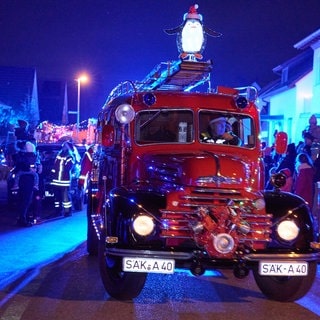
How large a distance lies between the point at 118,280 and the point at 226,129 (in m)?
2.46

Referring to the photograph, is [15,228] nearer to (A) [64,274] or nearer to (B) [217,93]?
(A) [64,274]

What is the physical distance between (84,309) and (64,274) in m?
1.74

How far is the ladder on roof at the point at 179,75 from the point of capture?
8609mm

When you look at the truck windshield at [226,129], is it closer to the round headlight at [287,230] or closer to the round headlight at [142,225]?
the round headlight at [287,230]

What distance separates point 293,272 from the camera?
5996mm

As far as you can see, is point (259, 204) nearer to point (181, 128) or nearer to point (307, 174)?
point (181, 128)

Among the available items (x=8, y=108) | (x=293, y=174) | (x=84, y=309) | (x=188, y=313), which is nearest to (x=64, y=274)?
(x=84, y=309)

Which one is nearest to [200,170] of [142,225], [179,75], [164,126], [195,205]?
[195,205]

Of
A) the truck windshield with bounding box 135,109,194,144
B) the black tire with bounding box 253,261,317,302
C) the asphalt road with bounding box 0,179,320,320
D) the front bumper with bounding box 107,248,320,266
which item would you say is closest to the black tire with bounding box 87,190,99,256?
the asphalt road with bounding box 0,179,320,320

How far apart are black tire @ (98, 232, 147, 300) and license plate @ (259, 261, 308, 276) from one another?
50.4 inches

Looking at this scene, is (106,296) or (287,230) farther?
(106,296)

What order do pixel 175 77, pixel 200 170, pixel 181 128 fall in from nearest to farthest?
pixel 200 170 < pixel 181 128 < pixel 175 77

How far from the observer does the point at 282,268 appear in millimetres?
5953

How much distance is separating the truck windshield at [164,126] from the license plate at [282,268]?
6.81 ft
